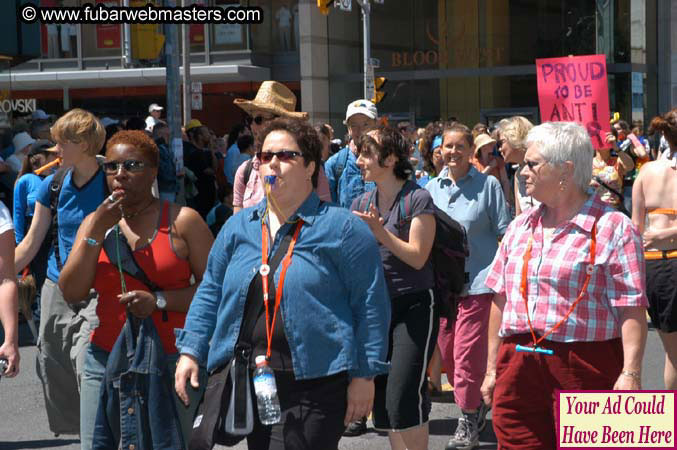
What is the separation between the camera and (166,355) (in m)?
4.89

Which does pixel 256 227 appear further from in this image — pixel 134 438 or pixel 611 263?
pixel 611 263

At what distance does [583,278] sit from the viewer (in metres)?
4.52

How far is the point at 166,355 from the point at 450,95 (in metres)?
29.8

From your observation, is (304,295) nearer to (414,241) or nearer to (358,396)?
(358,396)

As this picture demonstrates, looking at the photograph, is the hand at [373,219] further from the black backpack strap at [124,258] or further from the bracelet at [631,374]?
the bracelet at [631,374]

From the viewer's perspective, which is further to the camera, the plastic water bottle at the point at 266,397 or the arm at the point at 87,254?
the arm at the point at 87,254

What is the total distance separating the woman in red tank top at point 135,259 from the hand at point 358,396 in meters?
0.88

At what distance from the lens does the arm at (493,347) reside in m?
4.85

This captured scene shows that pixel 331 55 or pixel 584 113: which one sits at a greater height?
pixel 331 55

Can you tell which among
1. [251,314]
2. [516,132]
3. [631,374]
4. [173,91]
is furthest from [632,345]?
[173,91]

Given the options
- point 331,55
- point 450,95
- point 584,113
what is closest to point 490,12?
point 450,95

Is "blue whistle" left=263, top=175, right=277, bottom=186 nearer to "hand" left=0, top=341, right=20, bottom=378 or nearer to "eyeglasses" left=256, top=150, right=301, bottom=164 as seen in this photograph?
"eyeglasses" left=256, top=150, right=301, bottom=164

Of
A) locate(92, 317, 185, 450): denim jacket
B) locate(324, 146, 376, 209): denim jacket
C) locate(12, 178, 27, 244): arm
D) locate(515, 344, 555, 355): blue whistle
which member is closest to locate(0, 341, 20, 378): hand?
locate(92, 317, 185, 450): denim jacket

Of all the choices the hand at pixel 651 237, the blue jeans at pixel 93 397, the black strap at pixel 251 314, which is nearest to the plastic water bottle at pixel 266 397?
the black strap at pixel 251 314
